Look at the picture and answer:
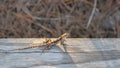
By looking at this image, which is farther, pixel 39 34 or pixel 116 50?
pixel 39 34

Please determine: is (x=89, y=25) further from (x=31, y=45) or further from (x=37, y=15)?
(x=31, y=45)

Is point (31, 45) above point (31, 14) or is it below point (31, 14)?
below

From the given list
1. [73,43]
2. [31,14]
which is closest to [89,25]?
[31,14]

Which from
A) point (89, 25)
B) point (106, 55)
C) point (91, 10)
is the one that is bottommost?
point (106, 55)

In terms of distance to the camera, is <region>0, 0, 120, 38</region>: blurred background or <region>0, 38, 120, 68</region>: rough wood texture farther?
<region>0, 0, 120, 38</region>: blurred background

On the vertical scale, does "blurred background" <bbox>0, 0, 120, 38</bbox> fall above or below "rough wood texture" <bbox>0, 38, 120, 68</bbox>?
above
